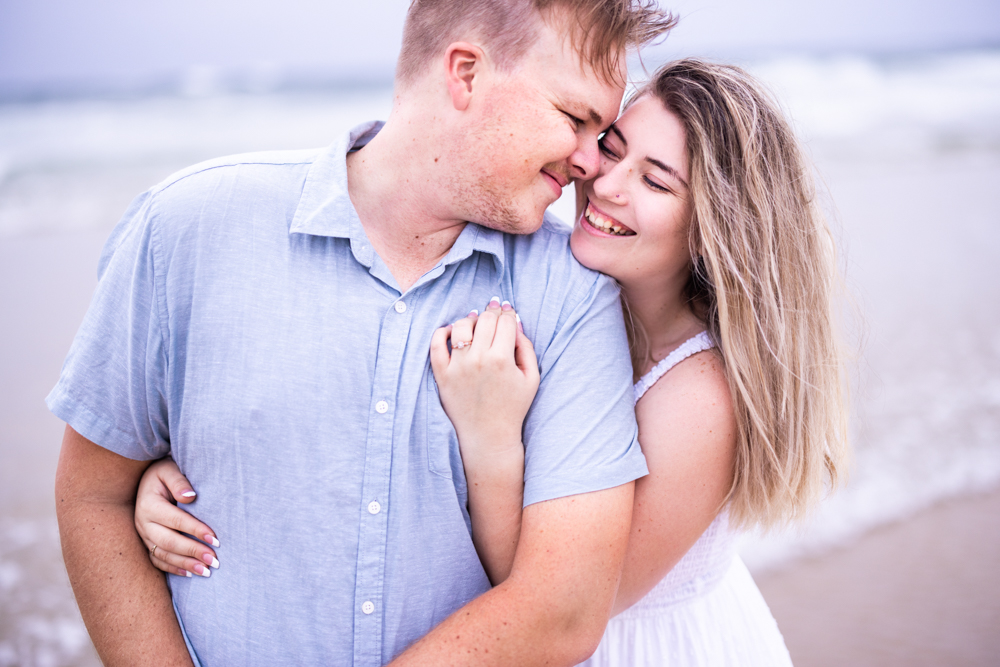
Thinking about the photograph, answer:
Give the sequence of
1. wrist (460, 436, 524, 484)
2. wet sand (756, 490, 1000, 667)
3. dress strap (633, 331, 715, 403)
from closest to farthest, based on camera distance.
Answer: wrist (460, 436, 524, 484)
dress strap (633, 331, 715, 403)
wet sand (756, 490, 1000, 667)

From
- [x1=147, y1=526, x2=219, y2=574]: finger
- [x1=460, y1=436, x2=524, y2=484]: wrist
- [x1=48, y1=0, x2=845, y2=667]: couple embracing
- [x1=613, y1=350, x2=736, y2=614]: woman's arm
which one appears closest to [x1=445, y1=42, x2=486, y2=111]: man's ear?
[x1=48, y1=0, x2=845, y2=667]: couple embracing

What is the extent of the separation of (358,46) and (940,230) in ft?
31.9

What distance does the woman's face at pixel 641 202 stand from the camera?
78.4 inches

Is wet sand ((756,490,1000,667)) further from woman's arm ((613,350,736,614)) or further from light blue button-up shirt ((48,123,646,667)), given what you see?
light blue button-up shirt ((48,123,646,667))

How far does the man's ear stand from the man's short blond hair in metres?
0.04

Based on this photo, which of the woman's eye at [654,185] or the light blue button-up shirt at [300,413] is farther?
the woman's eye at [654,185]

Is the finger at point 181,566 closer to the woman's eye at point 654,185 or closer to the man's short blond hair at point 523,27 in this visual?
the man's short blond hair at point 523,27

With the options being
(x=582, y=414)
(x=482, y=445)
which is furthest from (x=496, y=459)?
(x=582, y=414)

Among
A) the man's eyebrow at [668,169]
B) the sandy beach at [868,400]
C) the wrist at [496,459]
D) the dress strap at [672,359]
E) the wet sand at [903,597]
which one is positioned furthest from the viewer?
the sandy beach at [868,400]

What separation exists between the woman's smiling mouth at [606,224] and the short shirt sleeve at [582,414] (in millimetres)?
268

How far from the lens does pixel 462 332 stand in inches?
68.4

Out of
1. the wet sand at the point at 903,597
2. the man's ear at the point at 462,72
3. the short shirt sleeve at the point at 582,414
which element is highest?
the man's ear at the point at 462,72

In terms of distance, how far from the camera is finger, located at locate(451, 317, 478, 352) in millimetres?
1714

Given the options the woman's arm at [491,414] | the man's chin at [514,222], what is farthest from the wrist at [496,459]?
the man's chin at [514,222]
